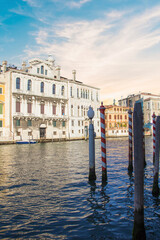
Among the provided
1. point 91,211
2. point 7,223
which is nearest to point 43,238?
point 7,223

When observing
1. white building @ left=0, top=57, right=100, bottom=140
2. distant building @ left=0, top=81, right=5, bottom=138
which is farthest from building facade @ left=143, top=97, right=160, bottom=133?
distant building @ left=0, top=81, right=5, bottom=138

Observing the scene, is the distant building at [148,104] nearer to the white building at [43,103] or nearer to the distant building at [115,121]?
the distant building at [115,121]

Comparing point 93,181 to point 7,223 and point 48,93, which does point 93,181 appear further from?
point 48,93

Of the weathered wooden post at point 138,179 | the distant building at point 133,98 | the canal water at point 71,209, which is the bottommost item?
the canal water at point 71,209

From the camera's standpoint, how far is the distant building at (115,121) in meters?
61.0

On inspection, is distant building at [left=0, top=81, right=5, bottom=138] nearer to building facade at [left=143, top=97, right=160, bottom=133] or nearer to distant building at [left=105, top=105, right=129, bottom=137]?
distant building at [left=105, top=105, right=129, bottom=137]

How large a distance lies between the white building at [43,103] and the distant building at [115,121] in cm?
991

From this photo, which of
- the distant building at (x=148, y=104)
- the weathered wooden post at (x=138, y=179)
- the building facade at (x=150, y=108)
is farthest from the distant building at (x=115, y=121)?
the weathered wooden post at (x=138, y=179)

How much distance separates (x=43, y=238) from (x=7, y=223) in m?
0.91

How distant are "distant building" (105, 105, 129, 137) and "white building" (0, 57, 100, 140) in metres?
9.91

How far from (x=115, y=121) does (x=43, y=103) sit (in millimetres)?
25951

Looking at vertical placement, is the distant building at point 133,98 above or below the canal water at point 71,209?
above

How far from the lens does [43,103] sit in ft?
140

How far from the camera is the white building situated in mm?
37656
